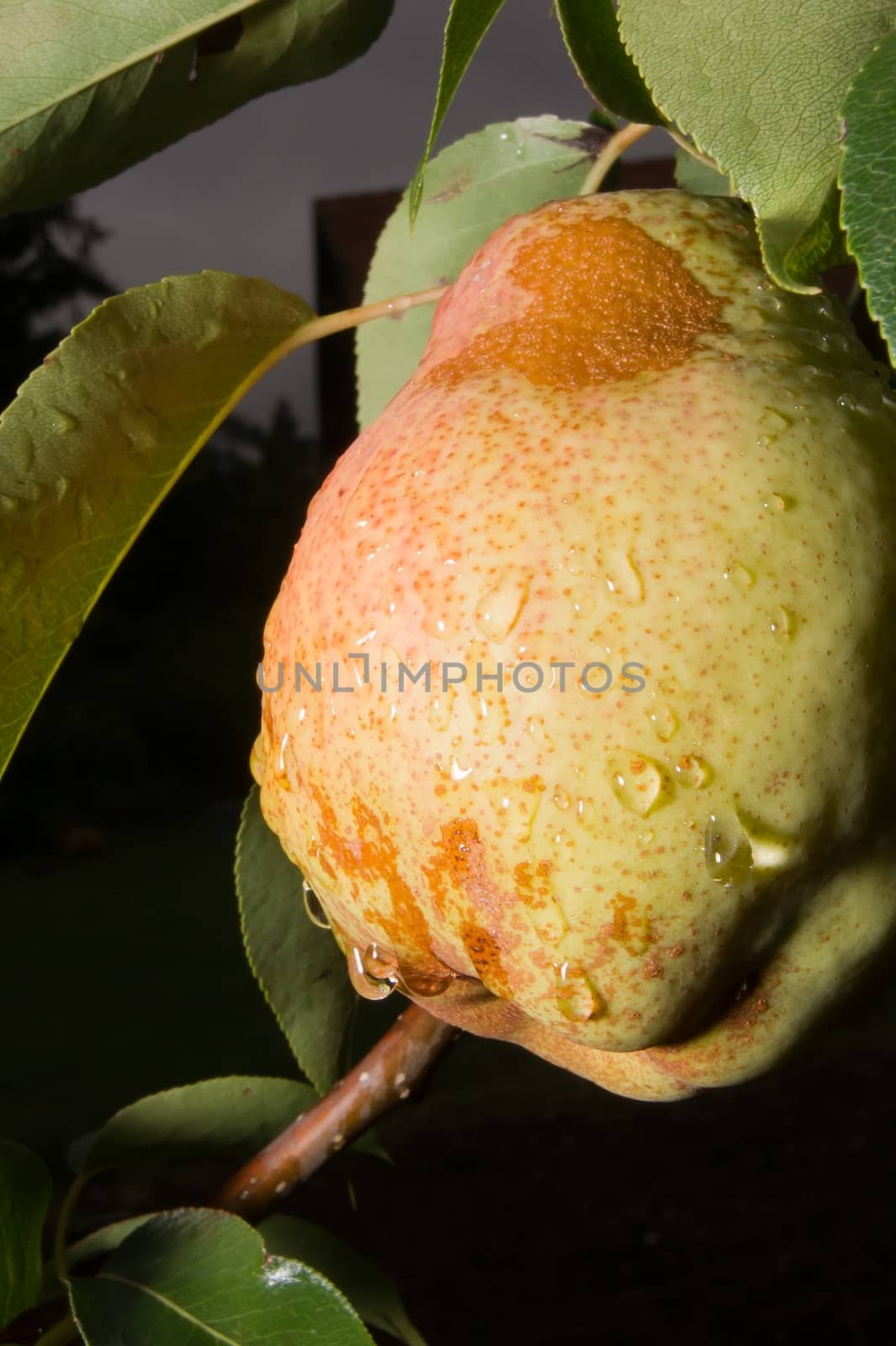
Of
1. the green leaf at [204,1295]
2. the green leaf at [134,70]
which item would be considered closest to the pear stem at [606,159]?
the green leaf at [134,70]

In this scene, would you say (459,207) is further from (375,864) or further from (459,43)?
(375,864)

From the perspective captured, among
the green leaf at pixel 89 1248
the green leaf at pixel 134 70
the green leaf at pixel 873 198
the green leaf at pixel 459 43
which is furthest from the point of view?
the green leaf at pixel 89 1248

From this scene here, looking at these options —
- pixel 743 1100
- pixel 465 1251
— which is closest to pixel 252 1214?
pixel 465 1251

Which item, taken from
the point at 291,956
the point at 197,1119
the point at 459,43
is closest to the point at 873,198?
the point at 459,43

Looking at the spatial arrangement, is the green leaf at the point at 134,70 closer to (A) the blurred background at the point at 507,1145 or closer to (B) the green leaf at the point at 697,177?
(B) the green leaf at the point at 697,177

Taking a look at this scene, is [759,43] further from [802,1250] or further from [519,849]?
[802,1250]

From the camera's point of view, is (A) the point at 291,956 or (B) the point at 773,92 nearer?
(B) the point at 773,92
